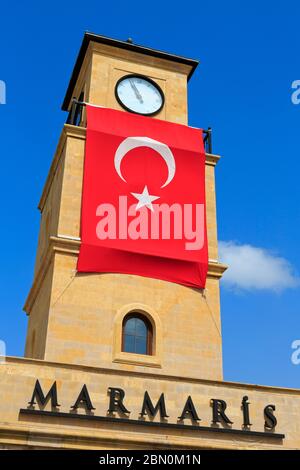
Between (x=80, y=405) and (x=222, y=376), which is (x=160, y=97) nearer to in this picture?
(x=222, y=376)

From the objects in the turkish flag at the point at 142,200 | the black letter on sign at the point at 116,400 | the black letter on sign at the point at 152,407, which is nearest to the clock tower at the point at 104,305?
the turkish flag at the point at 142,200

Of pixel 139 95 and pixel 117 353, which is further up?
pixel 139 95

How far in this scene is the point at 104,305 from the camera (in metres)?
24.1

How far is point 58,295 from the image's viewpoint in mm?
23734

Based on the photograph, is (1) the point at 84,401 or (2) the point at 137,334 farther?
(2) the point at 137,334

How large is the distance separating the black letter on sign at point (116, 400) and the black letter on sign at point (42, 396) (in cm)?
168

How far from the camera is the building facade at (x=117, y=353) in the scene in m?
19.2

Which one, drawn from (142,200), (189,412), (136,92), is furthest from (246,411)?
(136,92)

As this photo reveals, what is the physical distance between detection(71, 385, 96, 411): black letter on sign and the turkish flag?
240 inches

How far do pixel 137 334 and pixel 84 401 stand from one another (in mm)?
5263

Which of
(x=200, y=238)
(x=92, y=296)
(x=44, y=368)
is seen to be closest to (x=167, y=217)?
(x=200, y=238)

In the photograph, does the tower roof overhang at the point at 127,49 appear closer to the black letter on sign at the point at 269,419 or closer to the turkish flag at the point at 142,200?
the turkish flag at the point at 142,200

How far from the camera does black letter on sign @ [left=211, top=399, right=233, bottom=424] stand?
20469 mm

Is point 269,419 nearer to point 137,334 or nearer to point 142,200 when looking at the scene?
point 137,334
